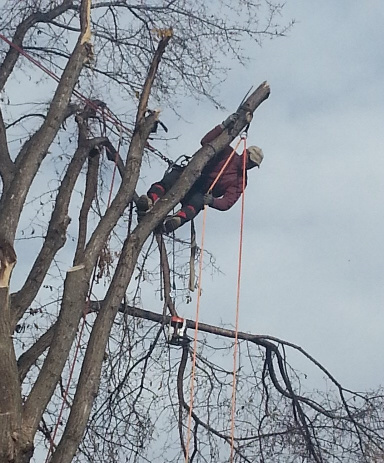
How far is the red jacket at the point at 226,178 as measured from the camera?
6684mm

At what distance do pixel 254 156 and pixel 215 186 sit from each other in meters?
0.41

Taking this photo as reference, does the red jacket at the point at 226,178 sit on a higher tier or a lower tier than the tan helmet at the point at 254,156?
lower

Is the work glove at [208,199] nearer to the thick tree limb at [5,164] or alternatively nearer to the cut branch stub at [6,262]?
the thick tree limb at [5,164]

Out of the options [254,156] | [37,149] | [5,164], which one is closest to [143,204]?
[37,149]

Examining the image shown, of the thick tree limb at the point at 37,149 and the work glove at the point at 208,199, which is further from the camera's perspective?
the work glove at the point at 208,199

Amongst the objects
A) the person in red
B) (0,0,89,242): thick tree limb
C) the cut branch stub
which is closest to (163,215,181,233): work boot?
the person in red

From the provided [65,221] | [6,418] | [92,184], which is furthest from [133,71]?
[6,418]

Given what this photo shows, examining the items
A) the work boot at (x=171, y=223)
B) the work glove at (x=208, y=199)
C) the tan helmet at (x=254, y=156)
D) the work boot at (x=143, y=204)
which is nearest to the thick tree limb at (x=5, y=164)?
the work boot at (x=143, y=204)

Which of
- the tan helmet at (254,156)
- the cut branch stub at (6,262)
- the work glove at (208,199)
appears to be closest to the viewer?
the cut branch stub at (6,262)

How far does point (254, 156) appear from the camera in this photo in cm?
691

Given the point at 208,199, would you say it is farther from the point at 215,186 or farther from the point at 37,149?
the point at 37,149

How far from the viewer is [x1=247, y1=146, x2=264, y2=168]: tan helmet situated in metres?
6.88

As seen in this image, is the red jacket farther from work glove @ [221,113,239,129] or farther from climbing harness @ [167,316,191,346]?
climbing harness @ [167,316,191,346]

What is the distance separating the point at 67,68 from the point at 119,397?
238 centimetres
